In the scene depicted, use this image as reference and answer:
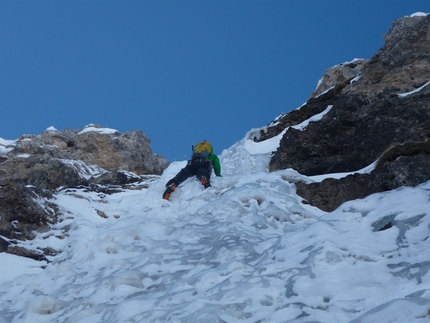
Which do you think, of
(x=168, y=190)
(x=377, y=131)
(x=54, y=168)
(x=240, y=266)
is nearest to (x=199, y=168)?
(x=168, y=190)

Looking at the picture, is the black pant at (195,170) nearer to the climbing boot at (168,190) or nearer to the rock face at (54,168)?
the climbing boot at (168,190)

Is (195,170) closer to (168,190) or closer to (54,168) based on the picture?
(168,190)

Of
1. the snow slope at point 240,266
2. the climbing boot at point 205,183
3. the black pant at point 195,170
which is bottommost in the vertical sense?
the snow slope at point 240,266

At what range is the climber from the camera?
43.9 ft

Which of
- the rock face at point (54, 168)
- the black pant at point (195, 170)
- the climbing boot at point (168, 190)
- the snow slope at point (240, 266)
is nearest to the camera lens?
the snow slope at point (240, 266)

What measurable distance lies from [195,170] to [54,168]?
4164 millimetres

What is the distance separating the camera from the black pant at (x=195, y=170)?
13.9 meters

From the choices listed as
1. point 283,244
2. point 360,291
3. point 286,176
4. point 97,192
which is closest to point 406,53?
point 286,176

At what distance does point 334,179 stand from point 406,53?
5.99m

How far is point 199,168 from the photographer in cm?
1406

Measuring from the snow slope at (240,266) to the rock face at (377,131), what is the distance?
119 centimetres

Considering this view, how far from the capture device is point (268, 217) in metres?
10.5

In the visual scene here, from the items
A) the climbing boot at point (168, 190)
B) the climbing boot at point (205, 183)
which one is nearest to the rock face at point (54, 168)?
the climbing boot at point (168, 190)

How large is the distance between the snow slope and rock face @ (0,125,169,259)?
1.72 feet
